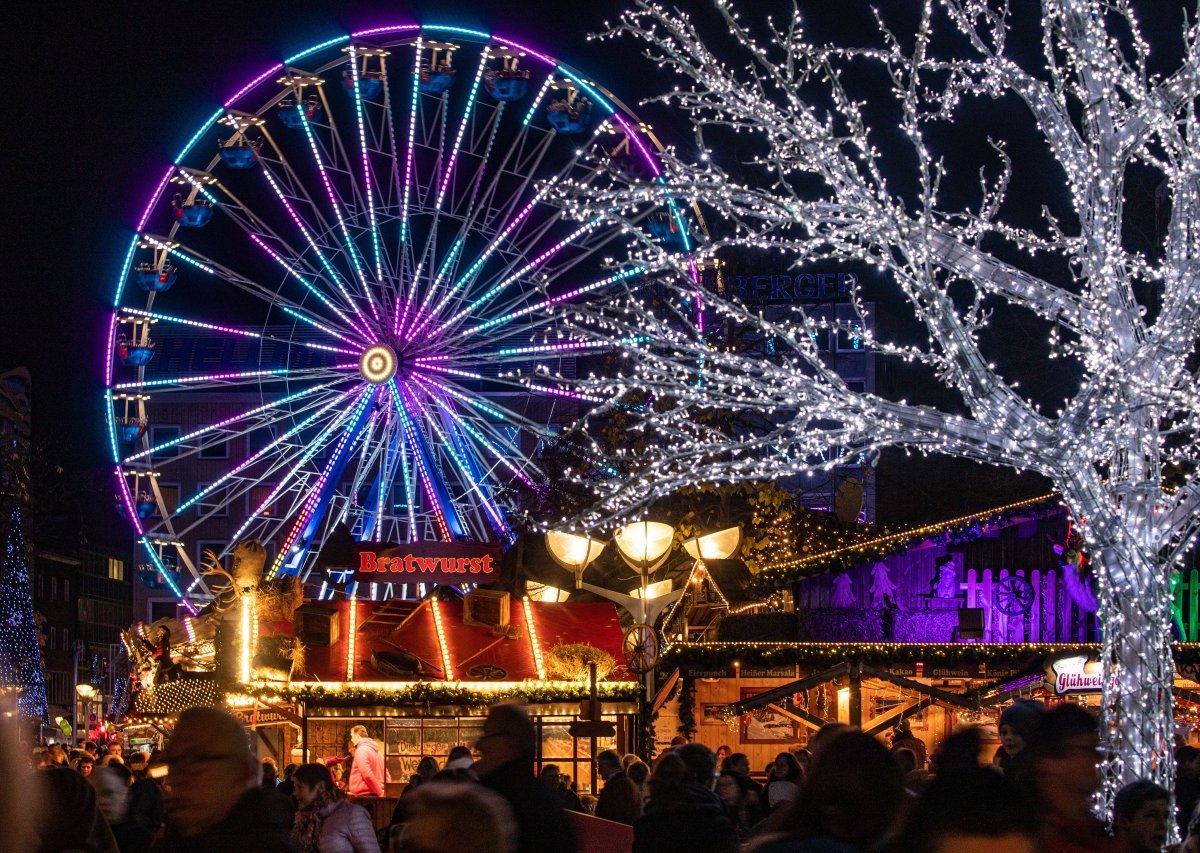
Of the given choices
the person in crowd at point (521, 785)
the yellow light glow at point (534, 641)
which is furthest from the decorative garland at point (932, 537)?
the person in crowd at point (521, 785)

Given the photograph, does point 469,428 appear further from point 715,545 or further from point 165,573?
point 715,545

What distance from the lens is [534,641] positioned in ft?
72.3

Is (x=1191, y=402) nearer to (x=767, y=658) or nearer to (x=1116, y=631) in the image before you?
(x=1116, y=631)

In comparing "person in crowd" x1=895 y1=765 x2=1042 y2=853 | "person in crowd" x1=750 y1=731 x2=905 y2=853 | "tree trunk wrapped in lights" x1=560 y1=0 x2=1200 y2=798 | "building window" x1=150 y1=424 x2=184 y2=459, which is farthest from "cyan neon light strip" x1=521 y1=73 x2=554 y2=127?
"building window" x1=150 y1=424 x2=184 y2=459

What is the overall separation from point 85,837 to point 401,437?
18.5 meters

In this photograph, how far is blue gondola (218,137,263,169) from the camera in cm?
2461

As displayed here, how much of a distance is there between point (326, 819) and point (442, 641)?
11.6 m

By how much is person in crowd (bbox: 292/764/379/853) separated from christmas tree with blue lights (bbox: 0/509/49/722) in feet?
81.9

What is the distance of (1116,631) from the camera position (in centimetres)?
953

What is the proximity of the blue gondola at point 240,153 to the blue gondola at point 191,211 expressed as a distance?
802 millimetres

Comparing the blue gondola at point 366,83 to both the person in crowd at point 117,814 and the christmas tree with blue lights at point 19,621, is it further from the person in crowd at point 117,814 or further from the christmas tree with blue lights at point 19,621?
the person in crowd at point 117,814

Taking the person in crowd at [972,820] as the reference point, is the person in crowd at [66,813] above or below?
below

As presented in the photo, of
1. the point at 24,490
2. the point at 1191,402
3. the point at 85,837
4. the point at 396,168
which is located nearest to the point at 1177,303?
the point at 1191,402

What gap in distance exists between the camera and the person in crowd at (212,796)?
471cm
